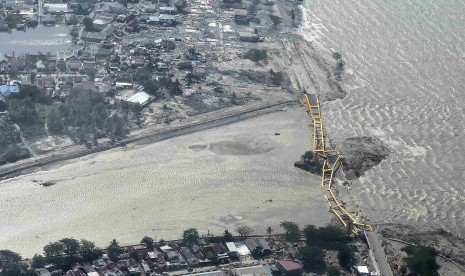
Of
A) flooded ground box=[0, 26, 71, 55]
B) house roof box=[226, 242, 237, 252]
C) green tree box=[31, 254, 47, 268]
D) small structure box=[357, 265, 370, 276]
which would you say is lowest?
small structure box=[357, 265, 370, 276]

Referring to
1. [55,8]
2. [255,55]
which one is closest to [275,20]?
[255,55]

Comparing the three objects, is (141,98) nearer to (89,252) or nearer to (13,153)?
(13,153)

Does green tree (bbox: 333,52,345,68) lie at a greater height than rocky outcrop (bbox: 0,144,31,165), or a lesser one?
greater

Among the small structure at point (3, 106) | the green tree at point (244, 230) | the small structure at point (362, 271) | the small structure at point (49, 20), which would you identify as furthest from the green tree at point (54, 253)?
the small structure at point (49, 20)

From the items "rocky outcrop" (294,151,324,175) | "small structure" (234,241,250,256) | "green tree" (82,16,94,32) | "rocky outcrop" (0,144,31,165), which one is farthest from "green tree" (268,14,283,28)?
"small structure" (234,241,250,256)

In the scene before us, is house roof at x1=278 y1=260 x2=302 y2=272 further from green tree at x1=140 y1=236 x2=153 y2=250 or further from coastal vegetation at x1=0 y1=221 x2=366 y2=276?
green tree at x1=140 y1=236 x2=153 y2=250

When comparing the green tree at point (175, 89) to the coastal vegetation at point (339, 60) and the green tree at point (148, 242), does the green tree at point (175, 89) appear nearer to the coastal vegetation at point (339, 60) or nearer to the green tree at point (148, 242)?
the coastal vegetation at point (339, 60)
